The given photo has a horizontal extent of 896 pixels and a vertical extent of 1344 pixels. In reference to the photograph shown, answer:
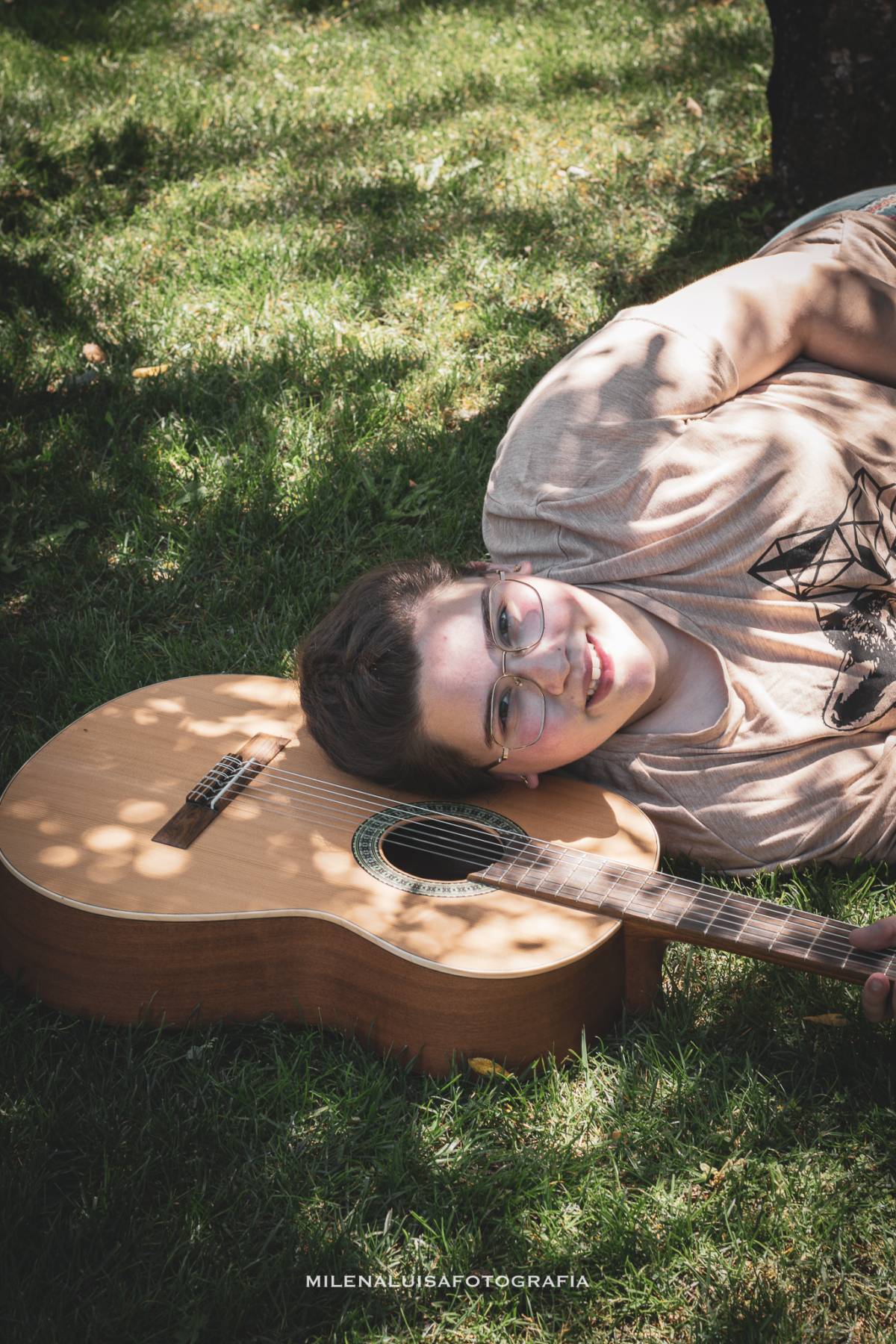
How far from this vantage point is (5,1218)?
7.01 feet

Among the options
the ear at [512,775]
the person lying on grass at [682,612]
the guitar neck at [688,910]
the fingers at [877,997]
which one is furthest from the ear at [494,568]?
the fingers at [877,997]

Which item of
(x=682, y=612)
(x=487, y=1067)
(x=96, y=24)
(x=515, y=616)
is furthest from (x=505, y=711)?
(x=96, y=24)

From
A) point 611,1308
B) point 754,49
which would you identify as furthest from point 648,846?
point 754,49

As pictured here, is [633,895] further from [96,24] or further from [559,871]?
[96,24]

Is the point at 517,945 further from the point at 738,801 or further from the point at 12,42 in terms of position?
the point at 12,42

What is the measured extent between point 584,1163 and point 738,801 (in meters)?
0.95

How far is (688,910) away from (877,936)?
0.38 meters

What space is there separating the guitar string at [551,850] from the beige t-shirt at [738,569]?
26 centimetres

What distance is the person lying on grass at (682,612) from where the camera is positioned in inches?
104

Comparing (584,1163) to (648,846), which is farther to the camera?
(648,846)

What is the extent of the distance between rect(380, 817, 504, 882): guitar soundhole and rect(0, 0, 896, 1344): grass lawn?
1.65 ft

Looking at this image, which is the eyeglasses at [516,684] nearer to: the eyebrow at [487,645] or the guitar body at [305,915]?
the eyebrow at [487,645]

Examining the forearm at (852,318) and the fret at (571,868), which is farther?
the forearm at (852,318)

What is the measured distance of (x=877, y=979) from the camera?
2098 millimetres
